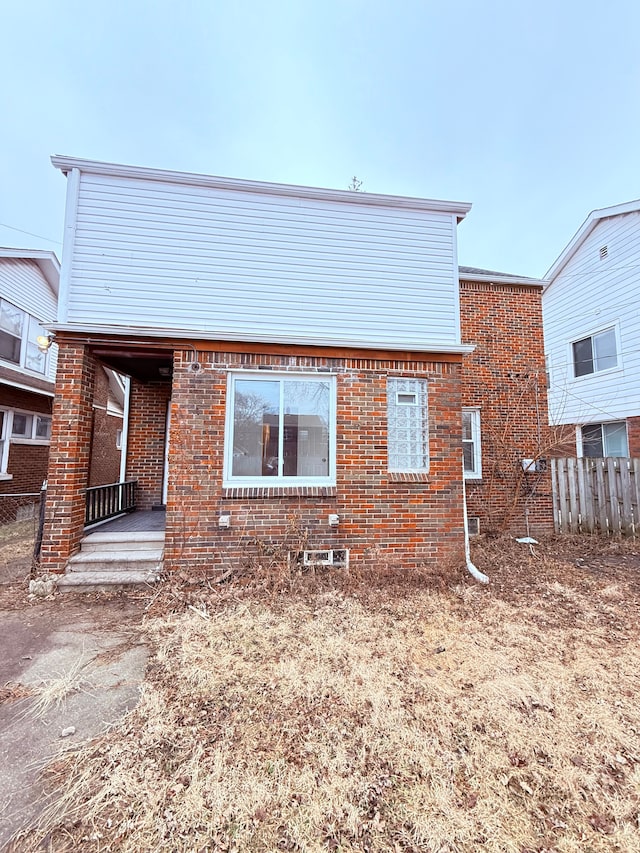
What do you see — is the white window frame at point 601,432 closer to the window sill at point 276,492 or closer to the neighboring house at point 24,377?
the window sill at point 276,492

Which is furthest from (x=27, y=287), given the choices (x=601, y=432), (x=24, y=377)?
(x=601, y=432)

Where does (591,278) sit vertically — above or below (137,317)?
above

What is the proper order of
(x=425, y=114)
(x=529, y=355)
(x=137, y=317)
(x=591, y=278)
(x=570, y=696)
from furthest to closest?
1. (x=425, y=114)
2. (x=591, y=278)
3. (x=529, y=355)
4. (x=137, y=317)
5. (x=570, y=696)

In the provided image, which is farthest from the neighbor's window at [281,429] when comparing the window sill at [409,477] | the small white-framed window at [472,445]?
the small white-framed window at [472,445]

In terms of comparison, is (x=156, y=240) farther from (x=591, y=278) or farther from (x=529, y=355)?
(x=591, y=278)

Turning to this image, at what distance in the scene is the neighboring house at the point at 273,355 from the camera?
5.05m

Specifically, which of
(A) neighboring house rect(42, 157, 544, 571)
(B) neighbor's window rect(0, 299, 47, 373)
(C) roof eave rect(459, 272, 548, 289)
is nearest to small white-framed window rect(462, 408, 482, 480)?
(A) neighboring house rect(42, 157, 544, 571)

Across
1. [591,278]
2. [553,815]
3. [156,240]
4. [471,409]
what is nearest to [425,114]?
[591,278]

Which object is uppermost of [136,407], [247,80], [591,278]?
[247,80]

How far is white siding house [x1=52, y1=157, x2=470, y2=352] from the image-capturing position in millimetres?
5211

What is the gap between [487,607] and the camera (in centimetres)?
439

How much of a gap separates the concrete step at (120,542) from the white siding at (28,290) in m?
7.75

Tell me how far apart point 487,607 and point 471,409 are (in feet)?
15.2

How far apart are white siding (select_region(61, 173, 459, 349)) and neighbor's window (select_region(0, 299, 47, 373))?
7.47m
